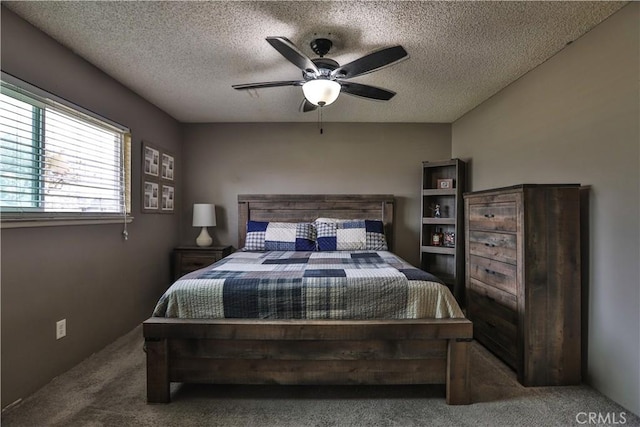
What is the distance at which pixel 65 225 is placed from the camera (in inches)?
87.3

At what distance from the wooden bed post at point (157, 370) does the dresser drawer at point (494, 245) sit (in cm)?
226

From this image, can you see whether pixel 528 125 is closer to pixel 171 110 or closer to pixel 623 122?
pixel 623 122

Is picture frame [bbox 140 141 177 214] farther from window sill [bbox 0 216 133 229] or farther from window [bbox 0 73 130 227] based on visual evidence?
window sill [bbox 0 216 133 229]

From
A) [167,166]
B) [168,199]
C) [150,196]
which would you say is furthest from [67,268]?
[167,166]

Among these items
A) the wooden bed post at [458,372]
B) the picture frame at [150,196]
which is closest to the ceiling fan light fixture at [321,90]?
the wooden bed post at [458,372]

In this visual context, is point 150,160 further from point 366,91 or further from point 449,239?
point 449,239

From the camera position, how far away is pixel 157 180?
136 inches

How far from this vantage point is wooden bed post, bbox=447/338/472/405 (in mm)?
1830

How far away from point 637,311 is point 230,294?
2.27 m

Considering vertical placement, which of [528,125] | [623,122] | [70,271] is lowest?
[70,271]

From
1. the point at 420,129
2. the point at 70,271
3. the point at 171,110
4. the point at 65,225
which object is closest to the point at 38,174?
the point at 65,225

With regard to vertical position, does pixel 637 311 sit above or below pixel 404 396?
above

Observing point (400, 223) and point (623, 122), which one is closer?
point (623, 122)

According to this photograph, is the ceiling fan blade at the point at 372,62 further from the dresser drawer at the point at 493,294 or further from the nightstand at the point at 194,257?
the nightstand at the point at 194,257
